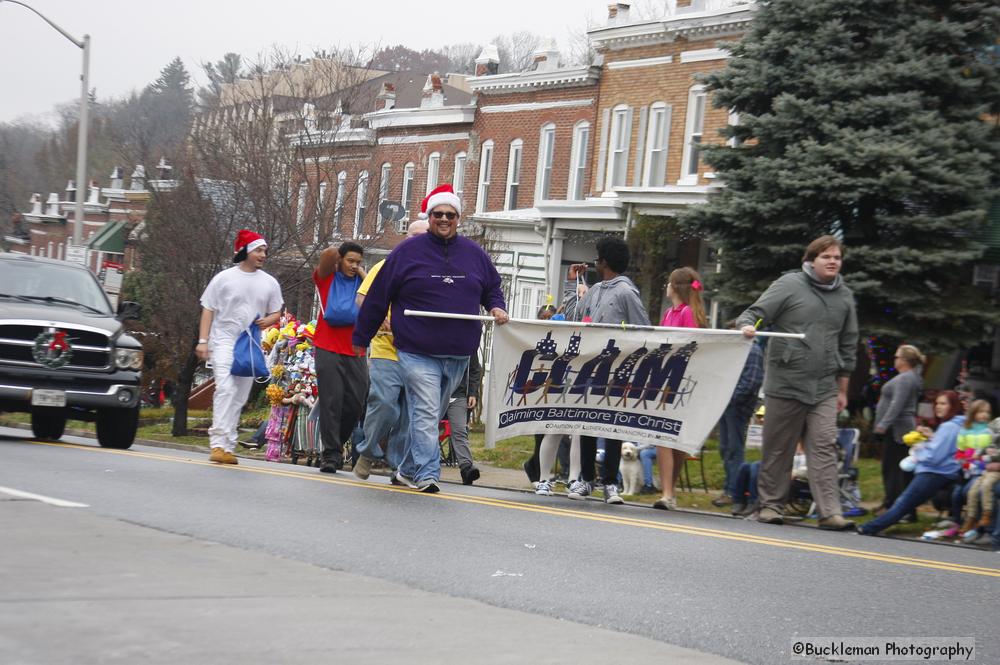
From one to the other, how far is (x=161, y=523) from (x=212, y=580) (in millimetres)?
2116

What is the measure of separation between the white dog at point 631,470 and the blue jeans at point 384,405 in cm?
442

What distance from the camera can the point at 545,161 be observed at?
39438 millimetres

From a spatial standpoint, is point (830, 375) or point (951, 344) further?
point (951, 344)

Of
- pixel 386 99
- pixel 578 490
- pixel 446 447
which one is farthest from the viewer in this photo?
pixel 386 99

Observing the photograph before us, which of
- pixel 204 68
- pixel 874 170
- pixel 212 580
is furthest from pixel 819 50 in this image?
pixel 204 68

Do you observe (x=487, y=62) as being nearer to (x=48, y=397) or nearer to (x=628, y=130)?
(x=628, y=130)

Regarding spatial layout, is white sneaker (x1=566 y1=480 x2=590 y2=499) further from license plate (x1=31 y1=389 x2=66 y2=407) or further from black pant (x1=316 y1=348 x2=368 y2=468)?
license plate (x1=31 y1=389 x2=66 y2=407)

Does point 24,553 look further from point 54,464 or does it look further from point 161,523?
point 54,464

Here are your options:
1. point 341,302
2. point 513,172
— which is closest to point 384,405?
point 341,302

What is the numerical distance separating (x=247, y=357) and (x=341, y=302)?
98cm

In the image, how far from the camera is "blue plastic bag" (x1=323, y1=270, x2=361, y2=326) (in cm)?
1335

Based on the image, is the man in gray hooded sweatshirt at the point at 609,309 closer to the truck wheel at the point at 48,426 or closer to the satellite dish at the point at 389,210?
the truck wheel at the point at 48,426

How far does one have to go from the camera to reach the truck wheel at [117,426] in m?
16.4

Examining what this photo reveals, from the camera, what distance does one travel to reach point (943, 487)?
12.1 metres
